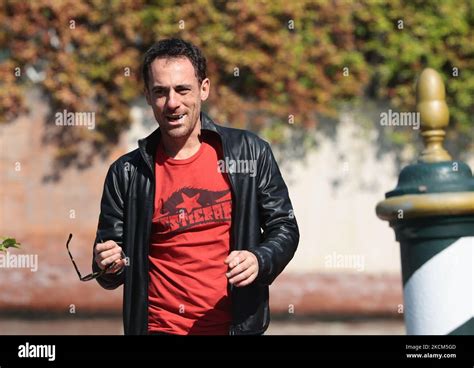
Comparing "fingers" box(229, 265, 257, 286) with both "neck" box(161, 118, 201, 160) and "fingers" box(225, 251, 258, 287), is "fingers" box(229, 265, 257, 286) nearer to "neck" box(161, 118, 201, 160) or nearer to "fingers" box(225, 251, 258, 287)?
"fingers" box(225, 251, 258, 287)

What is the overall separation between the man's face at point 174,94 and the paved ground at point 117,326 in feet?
19.7

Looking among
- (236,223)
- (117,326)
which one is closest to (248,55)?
(117,326)

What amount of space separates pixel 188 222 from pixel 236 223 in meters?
0.14

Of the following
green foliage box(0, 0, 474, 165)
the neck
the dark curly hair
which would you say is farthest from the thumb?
green foliage box(0, 0, 474, 165)

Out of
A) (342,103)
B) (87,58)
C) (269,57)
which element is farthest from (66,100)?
(342,103)

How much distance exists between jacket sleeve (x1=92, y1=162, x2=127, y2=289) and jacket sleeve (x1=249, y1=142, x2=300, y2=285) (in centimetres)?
42

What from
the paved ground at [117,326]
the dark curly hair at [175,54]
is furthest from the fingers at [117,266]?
the paved ground at [117,326]

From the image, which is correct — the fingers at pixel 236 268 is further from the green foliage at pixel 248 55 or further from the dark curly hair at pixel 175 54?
the green foliage at pixel 248 55

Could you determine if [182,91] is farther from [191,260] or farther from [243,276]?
[243,276]

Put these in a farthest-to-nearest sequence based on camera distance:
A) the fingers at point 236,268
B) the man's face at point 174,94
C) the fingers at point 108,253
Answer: the man's face at point 174,94 < the fingers at point 108,253 < the fingers at point 236,268

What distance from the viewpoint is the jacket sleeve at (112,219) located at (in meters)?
2.86

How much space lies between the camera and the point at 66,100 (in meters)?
9.74

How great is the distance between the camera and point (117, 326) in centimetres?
907
